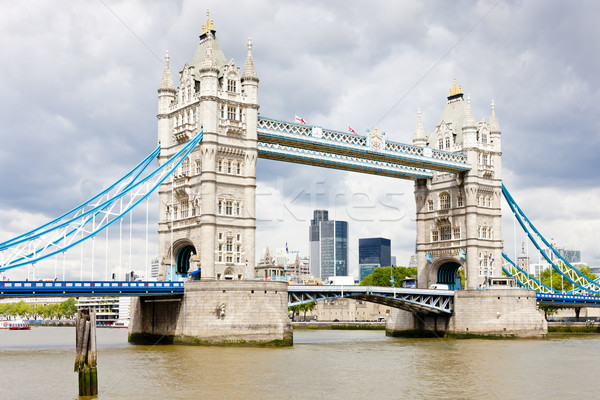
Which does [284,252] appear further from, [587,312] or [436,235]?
[587,312]

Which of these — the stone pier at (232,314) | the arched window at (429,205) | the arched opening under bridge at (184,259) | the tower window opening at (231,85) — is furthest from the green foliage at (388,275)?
the stone pier at (232,314)

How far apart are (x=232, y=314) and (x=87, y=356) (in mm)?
22663

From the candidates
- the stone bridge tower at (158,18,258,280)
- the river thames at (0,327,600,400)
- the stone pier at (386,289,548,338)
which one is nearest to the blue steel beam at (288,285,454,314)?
the stone pier at (386,289,548,338)

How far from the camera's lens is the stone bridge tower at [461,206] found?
74.8 m

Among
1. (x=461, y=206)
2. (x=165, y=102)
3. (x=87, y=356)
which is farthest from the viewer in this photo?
(x=461, y=206)

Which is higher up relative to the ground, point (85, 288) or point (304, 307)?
point (85, 288)

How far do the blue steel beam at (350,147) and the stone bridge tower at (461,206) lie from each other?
7.83 ft

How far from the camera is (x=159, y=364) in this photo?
39531 mm

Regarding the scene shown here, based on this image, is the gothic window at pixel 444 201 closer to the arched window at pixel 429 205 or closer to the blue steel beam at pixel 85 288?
the arched window at pixel 429 205

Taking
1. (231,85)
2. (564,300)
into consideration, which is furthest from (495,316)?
(231,85)

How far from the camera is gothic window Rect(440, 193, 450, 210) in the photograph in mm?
77562

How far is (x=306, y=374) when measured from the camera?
3584 centimetres

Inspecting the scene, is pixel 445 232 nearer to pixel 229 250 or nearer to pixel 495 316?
pixel 495 316

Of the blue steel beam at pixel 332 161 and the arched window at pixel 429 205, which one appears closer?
the blue steel beam at pixel 332 161
